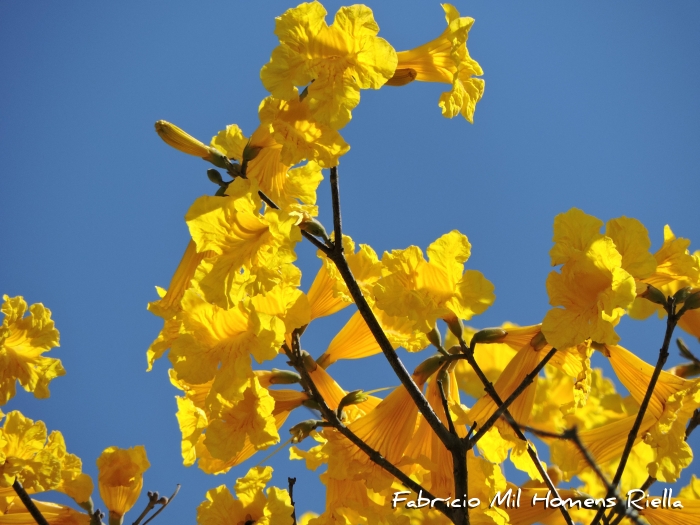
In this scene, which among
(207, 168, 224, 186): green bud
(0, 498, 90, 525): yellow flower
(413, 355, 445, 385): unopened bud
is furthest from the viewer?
(0, 498, 90, 525): yellow flower

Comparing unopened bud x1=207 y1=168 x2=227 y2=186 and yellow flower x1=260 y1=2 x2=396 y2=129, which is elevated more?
yellow flower x1=260 y1=2 x2=396 y2=129

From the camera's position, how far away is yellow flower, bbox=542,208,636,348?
1754mm

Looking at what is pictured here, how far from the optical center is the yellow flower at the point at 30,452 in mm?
2678

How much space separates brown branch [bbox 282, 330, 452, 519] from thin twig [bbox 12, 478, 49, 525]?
1033 mm

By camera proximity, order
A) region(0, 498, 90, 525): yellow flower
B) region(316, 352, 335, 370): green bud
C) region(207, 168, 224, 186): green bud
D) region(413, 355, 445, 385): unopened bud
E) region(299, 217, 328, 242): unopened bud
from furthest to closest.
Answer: region(0, 498, 90, 525): yellow flower
region(316, 352, 335, 370): green bud
region(413, 355, 445, 385): unopened bud
region(207, 168, 224, 186): green bud
region(299, 217, 328, 242): unopened bud

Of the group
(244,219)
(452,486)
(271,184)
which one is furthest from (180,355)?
(452,486)

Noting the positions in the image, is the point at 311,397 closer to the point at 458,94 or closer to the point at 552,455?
the point at 552,455

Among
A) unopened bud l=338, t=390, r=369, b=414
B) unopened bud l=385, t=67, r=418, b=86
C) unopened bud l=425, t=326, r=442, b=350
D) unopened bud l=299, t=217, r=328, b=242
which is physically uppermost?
unopened bud l=385, t=67, r=418, b=86

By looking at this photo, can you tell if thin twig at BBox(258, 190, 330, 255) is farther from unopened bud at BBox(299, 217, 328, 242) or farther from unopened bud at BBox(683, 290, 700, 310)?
unopened bud at BBox(683, 290, 700, 310)

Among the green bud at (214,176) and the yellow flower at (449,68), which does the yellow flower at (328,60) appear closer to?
the yellow flower at (449,68)

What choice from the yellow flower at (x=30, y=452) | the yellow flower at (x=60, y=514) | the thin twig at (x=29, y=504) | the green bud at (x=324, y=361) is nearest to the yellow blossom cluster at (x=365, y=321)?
the green bud at (x=324, y=361)

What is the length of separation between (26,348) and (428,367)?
185 centimetres

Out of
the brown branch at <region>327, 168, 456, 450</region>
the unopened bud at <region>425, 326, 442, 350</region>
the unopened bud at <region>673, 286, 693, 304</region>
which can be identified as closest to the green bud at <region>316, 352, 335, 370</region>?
the unopened bud at <region>425, 326, 442, 350</region>

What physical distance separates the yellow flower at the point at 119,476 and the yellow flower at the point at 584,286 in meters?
2.16
